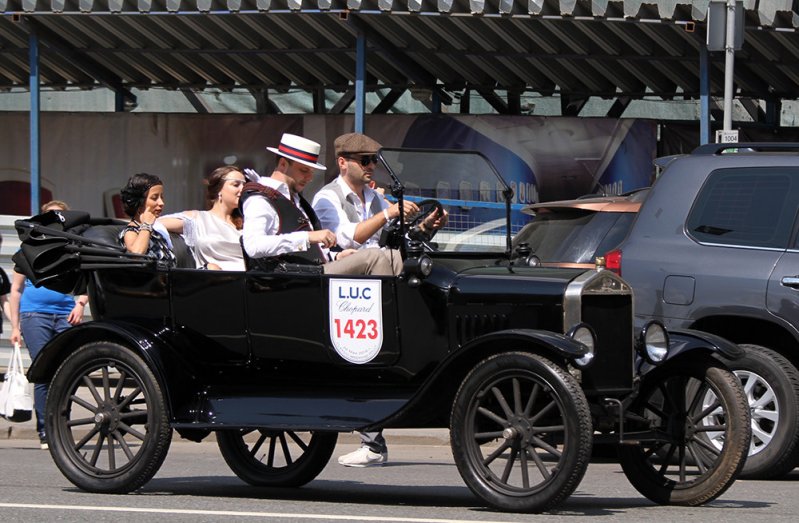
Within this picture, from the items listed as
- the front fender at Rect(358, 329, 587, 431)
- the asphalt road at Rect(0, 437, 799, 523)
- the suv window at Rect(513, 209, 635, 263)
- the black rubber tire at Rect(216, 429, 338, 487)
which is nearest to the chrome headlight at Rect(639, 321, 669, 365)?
the front fender at Rect(358, 329, 587, 431)

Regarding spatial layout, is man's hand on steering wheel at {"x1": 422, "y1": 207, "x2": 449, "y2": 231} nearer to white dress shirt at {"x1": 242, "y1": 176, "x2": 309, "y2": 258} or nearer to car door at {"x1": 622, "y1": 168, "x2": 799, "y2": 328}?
white dress shirt at {"x1": 242, "y1": 176, "x2": 309, "y2": 258}

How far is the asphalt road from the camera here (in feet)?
22.2

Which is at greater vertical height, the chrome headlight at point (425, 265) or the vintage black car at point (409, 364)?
the chrome headlight at point (425, 265)

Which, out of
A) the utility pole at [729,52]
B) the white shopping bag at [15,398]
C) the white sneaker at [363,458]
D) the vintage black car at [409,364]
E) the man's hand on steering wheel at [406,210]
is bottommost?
the white sneaker at [363,458]

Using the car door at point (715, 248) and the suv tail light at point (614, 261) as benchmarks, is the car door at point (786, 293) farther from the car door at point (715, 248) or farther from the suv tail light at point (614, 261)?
the suv tail light at point (614, 261)

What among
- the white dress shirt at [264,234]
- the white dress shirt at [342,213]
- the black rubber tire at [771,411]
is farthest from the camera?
the black rubber tire at [771,411]

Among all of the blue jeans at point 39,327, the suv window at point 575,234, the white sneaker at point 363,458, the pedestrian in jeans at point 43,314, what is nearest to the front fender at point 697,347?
the white sneaker at point 363,458

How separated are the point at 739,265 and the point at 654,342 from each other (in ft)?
8.26

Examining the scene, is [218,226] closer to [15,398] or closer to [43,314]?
[43,314]

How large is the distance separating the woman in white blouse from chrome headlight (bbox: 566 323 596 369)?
2.20 meters

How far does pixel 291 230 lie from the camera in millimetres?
7891

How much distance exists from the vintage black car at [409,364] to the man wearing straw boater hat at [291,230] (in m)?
0.12

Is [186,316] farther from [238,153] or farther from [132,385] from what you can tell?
[238,153]

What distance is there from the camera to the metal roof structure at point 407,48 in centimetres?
1597
